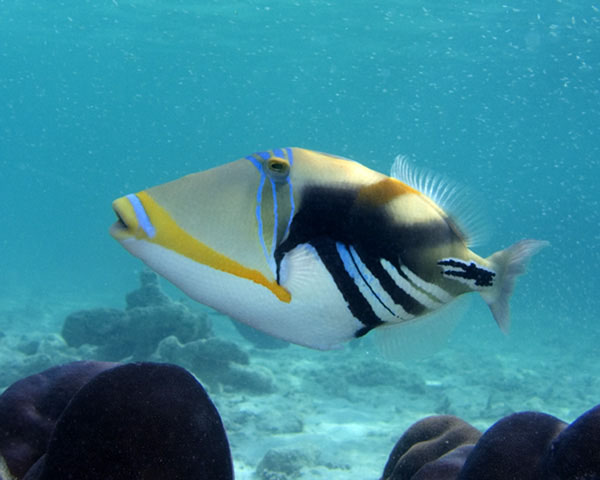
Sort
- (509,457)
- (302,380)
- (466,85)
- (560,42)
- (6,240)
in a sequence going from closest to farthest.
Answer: (509,457), (302,380), (560,42), (466,85), (6,240)

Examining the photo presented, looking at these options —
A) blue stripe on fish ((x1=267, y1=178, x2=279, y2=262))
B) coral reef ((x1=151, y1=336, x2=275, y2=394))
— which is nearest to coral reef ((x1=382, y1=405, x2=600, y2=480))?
blue stripe on fish ((x1=267, y1=178, x2=279, y2=262))

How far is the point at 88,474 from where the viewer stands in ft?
3.09

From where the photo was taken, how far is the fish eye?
2.79 feet

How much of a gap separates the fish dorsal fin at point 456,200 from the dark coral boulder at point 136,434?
2.13 feet

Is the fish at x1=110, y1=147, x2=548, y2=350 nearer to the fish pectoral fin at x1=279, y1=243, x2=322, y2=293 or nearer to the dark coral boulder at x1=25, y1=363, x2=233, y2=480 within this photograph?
the fish pectoral fin at x1=279, y1=243, x2=322, y2=293

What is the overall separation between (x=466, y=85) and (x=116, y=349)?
40.1m

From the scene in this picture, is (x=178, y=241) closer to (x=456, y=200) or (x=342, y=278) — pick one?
(x=342, y=278)

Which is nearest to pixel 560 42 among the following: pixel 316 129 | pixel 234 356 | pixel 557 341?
pixel 557 341

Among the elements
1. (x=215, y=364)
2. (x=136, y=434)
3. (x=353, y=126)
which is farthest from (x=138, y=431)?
(x=353, y=126)

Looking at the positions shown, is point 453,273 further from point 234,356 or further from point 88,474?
point 234,356

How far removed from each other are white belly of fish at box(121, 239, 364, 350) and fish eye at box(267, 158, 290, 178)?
14 centimetres

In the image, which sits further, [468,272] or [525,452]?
[525,452]

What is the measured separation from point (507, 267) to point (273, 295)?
1.63ft

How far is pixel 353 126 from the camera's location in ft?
219
